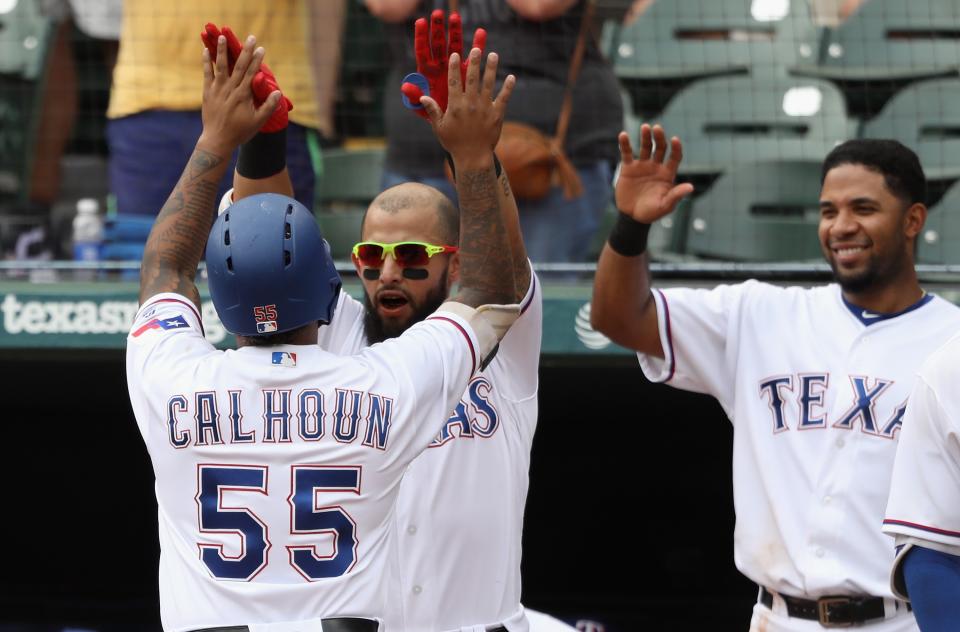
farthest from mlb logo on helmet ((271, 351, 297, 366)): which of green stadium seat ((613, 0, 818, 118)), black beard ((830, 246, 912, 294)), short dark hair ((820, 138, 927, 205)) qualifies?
green stadium seat ((613, 0, 818, 118))

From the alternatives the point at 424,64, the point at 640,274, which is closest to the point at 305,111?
the point at 640,274

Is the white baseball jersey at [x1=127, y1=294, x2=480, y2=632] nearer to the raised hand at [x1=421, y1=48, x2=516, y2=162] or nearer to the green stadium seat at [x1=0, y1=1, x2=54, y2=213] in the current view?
the raised hand at [x1=421, y1=48, x2=516, y2=162]

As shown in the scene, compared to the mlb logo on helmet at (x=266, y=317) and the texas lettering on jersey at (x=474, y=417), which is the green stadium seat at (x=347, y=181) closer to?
the texas lettering on jersey at (x=474, y=417)

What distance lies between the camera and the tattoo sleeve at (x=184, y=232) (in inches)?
86.9

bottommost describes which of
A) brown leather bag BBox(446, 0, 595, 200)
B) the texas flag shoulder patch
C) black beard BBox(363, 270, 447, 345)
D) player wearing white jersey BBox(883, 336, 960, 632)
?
player wearing white jersey BBox(883, 336, 960, 632)

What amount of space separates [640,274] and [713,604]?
2.18 metres

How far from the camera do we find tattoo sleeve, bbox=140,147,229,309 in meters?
2.21

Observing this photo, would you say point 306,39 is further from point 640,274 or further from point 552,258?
point 640,274

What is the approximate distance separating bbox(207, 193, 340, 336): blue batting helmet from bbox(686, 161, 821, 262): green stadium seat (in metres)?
2.96

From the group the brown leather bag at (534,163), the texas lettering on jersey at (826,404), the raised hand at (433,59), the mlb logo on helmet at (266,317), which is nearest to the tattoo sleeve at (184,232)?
the mlb logo on helmet at (266,317)

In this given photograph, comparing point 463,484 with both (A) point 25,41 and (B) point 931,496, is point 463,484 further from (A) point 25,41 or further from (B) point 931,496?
(A) point 25,41

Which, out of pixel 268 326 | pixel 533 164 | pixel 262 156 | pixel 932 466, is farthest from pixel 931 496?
pixel 533 164

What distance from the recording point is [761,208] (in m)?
4.91

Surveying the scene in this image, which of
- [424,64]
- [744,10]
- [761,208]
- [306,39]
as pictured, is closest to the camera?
[424,64]
